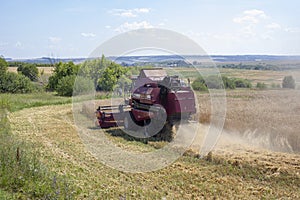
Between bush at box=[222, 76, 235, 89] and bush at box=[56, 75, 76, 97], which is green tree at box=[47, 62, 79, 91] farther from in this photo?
bush at box=[222, 76, 235, 89]

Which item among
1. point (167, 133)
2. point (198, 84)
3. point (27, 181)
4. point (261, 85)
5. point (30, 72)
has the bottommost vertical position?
point (27, 181)

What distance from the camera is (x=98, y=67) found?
25.0m

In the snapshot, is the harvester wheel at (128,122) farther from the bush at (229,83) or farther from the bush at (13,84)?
the bush at (13,84)

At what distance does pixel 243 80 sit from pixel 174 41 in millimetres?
30913

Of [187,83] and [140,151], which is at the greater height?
[187,83]

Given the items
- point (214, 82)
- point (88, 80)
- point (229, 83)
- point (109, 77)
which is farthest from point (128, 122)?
point (229, 83)

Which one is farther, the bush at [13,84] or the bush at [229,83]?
the bush at [13,84]

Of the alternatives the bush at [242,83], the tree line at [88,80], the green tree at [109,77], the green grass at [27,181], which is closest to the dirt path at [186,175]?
the green grass at [27,181]

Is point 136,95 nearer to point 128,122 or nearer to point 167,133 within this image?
point 128,122

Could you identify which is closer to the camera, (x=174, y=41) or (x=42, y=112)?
(x=174, y=41)

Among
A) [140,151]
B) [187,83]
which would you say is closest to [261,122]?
[187,83]

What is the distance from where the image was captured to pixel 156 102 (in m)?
11.8

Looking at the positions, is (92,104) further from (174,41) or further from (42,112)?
(174,41)

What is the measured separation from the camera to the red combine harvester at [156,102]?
11602mm
